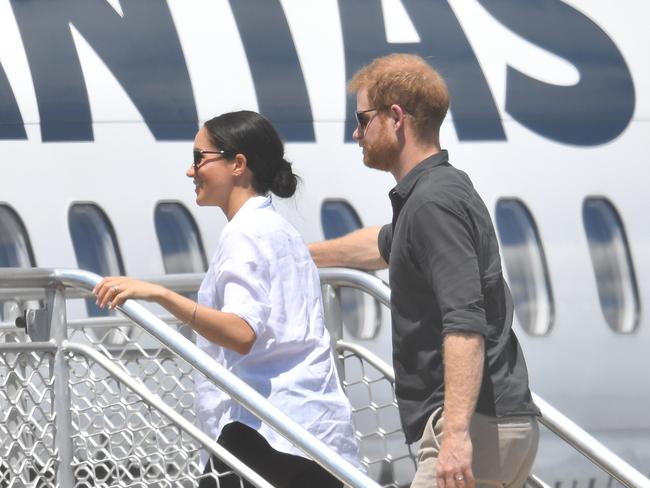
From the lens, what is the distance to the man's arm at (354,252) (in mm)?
2969

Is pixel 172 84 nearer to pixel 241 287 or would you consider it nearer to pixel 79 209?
pixel 79 209

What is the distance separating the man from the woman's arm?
29cm

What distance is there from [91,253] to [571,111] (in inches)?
72.4

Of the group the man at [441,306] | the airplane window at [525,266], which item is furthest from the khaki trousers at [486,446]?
the airplane window at [525,266]

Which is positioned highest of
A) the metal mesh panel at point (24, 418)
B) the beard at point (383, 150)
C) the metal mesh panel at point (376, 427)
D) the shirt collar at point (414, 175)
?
the beard at point (383, 150)

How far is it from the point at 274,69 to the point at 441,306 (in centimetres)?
256

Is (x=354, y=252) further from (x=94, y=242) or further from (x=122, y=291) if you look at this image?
(x=94, y=242)

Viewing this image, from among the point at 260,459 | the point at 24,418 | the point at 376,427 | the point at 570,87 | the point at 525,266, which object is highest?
the point at 570,87

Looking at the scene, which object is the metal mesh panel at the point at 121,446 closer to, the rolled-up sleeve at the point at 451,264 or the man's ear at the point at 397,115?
the rolled-up sleeve at the point at 451,264

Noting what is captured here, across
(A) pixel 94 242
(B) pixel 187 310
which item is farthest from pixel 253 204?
(A) pixel 94 242

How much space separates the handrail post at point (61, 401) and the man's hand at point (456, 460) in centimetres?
83

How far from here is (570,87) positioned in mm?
4820

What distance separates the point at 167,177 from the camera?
4.37 metres

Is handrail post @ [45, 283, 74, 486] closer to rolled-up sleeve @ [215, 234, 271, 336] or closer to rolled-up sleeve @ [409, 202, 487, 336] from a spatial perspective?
rolled-up sleeve @ [215, 234, 271, 336]
